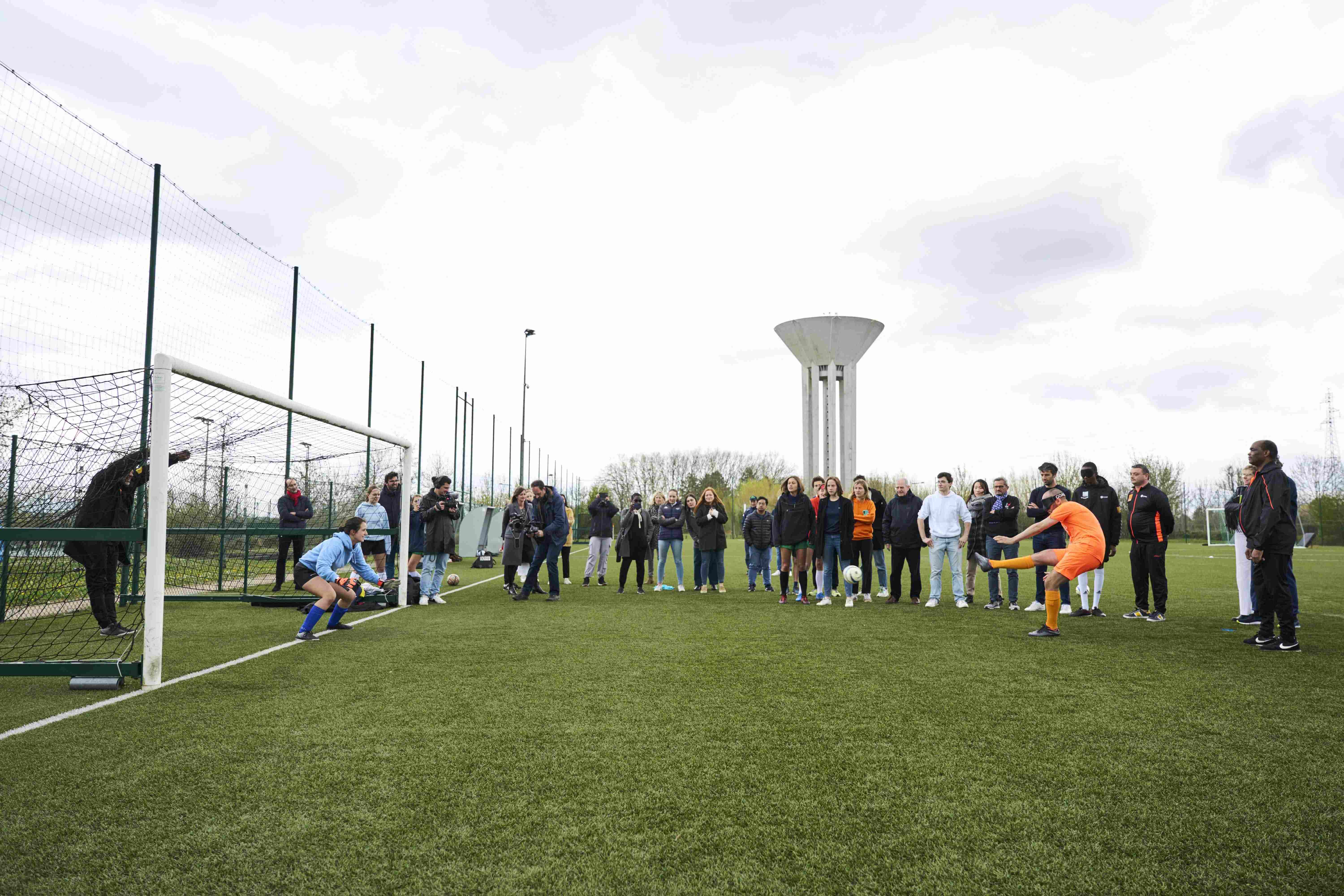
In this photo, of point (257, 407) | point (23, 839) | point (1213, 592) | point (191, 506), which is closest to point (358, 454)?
point (191, 506)

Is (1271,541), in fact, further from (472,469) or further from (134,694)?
(472,469)

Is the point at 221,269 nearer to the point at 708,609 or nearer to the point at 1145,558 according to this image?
the point at 708,609

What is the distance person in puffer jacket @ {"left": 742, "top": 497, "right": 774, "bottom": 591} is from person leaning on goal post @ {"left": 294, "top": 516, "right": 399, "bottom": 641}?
6272mm

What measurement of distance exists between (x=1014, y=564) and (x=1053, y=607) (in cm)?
59

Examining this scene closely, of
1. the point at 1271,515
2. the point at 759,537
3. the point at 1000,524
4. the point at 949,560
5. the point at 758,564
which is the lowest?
the point at 758,564

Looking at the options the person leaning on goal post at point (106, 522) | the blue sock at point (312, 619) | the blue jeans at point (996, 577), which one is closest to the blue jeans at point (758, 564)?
the blue jeans at point (996, 577)

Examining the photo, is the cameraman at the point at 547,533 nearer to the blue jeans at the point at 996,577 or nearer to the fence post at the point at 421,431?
the blue jeans at the point at 996,577

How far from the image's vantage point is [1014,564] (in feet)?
26.6

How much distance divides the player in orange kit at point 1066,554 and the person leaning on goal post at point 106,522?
811 cm

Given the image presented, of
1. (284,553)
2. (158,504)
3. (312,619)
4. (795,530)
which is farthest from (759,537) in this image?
(158,504)

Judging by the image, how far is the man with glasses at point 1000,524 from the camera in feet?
34.1

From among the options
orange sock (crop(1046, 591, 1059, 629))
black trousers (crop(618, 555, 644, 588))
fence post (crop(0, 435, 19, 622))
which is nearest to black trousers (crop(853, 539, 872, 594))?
orange sock (crop(1046, 591, 1059, 629))

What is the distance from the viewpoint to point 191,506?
10680 mm

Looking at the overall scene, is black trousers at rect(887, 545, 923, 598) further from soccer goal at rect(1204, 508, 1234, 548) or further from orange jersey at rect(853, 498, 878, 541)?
soccer goal at rect(1204, 508, 1234, 548)
